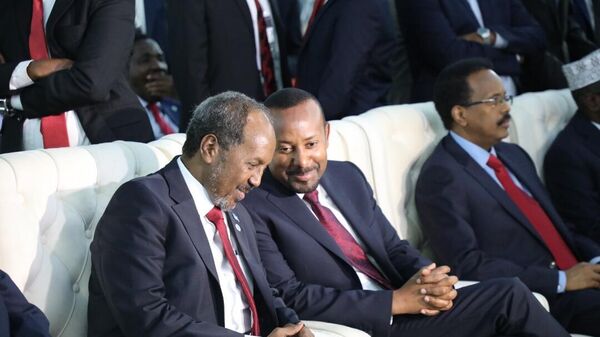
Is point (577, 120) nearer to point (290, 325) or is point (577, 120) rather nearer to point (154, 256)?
point (290, 325)

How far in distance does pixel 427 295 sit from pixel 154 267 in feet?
3.73

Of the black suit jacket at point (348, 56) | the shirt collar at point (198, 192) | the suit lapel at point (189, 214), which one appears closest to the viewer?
the suit lapel at point (189, 214)

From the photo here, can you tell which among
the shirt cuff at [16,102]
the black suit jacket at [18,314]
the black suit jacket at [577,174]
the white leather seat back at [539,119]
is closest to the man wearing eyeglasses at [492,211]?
the black suit jacket at [577,174]

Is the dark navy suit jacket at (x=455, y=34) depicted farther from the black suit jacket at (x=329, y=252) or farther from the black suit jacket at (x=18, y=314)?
the black suit jacket at (x=18, y=314)

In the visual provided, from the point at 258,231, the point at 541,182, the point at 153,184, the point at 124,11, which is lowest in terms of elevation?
the point at 541,182

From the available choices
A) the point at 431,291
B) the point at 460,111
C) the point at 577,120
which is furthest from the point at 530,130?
the point at 431,291

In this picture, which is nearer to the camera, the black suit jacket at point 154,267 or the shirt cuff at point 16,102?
the black suit jacket at point 154,267

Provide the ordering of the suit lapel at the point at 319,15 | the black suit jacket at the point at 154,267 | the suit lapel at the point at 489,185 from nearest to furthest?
the black suit jacket at the point at 154,267
the suit lapel at the point at 489,185
the suit lapel at the point at 319,15

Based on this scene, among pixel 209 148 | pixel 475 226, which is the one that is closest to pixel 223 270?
pixel 209 148

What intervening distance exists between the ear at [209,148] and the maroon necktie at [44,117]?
1009 mm

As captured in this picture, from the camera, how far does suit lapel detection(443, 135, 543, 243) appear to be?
16.2 feet

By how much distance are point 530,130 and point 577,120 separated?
0.24 metres

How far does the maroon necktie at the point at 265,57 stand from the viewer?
547 centimetres

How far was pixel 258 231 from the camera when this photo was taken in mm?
3982
